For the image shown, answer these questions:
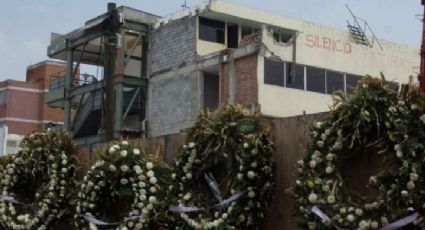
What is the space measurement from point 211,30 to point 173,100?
3665 mm

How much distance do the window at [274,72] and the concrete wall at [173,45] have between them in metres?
4.21

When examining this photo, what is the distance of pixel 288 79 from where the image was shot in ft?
96.4

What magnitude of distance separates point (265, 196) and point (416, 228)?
1.67 meters

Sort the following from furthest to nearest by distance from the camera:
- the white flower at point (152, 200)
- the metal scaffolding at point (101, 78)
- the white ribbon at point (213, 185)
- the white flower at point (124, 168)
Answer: the metal scaffolding at point (101, 78)
the white flower at point (124, 168)
the white flower at point (152, 200)
the white ribbon at point (213, 185)

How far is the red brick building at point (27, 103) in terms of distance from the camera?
194 feet

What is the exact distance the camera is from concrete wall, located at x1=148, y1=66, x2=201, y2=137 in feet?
101

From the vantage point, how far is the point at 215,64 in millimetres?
29875

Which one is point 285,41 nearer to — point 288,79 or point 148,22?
point 288,79

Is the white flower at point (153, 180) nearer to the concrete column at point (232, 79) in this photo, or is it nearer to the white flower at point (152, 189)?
the white flower at point (152, 189)

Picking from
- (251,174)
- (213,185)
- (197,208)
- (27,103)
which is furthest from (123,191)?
(27,103)

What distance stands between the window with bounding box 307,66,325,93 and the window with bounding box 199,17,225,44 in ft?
14.4

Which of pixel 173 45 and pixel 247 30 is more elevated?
pixel 247 30

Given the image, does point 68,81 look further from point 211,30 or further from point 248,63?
point 248,63

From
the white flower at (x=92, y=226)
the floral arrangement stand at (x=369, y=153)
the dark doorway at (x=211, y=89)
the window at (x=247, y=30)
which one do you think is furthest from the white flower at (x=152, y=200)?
the window at (x=247, y=30)
